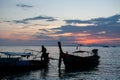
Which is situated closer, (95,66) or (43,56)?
(43,56)

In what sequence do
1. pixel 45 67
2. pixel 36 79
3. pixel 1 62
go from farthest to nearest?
1. pixel 45 67
2. pixel 1 62
3. pixel 36 79

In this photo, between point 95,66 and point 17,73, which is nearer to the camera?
point 17,73

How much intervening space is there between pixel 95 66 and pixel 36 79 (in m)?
19.2

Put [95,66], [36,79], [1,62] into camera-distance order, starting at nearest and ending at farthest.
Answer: [36,79] < [1,62] < [95,66]

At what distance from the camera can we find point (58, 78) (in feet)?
106

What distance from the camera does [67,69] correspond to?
135 ft

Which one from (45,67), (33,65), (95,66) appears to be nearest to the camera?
(33,65)

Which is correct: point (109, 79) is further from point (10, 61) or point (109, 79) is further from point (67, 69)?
point (10, 61)

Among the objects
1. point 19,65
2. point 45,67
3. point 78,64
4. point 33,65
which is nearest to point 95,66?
point 78,64

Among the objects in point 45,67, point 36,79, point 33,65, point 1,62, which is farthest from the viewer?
point 45,67

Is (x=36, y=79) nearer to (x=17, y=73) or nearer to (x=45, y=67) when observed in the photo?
(x=17, y=73)

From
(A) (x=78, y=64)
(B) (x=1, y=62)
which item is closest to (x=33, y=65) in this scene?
(B) (x=1, y=62)

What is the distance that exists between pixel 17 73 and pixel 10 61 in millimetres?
2088

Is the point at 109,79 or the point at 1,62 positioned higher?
the point at 1,62
